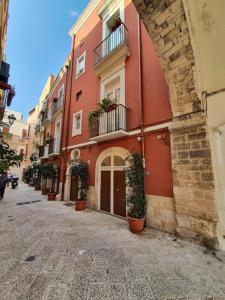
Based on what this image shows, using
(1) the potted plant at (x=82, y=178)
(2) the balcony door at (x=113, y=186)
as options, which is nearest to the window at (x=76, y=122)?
(1) the potted plant at (x=82, y=178)

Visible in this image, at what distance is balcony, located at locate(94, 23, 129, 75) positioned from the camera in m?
6.56

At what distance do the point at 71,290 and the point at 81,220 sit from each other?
130 inches

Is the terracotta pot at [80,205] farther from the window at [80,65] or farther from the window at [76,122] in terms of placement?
the window at [80,65]

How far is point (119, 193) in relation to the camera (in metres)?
6.21

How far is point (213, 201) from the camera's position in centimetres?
359

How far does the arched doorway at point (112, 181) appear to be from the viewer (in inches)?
241

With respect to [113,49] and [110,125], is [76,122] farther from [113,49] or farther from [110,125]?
[113,49]

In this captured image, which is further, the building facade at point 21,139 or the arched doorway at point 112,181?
the building facade at point 21,139

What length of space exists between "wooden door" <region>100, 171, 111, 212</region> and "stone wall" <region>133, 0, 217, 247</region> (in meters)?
3.11

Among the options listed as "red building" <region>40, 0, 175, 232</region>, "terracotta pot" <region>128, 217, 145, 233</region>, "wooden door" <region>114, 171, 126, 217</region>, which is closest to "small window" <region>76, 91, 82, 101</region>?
"red building" <region>40, 0, 175, 232</region>

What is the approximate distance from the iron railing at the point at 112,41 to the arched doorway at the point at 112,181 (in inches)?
183

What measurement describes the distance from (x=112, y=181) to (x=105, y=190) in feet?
1.95

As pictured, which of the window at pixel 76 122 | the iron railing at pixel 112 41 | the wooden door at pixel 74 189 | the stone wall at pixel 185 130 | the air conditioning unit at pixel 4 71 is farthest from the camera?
the window at pixel 76 122

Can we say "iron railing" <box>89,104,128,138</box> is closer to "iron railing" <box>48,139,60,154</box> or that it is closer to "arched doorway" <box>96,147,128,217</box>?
"arched doorway" <box>96,147,128,217</box>
